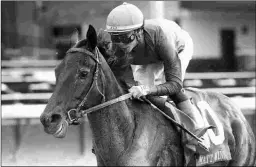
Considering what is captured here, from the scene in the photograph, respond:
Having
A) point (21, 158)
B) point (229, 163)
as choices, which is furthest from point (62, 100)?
point (21, 158)

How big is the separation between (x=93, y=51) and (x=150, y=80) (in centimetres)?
84

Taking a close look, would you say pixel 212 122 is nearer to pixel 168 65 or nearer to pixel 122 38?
pixel 168 65

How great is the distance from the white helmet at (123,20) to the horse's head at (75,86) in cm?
21

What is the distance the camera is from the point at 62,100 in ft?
11.3

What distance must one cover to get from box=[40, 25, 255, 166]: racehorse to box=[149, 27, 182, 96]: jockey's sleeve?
0.70 ft

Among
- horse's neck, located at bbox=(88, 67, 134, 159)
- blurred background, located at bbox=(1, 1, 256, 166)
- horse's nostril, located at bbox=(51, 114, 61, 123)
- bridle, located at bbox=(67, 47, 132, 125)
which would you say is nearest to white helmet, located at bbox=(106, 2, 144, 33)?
bridle, located at bbox=(67, 47, 132, 125)

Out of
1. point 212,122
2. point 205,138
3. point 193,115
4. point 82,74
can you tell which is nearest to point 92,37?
point 82,74

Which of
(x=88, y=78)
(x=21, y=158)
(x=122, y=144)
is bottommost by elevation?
(x=21, y=158)

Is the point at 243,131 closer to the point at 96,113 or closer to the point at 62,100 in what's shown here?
the point at 96,113

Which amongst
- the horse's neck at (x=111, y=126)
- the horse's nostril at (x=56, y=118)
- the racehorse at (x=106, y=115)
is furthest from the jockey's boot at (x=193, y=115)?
the horse's nostril at (x=56, y=118)

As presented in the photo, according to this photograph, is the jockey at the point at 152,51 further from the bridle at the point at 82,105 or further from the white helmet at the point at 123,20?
the bridle at the point at 82,105

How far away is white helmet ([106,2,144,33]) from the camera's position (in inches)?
147

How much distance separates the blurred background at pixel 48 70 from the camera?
884 cm

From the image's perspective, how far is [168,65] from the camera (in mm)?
3906
